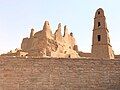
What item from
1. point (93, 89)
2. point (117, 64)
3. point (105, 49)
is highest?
point (105, 49)

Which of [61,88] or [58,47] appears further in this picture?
[58,47]

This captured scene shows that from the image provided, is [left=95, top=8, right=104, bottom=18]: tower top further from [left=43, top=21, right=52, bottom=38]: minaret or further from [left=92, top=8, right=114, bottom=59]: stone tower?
[left=43, top=21, right=52, bottom=38]: minaret

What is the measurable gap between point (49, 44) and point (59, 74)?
1973 centimetres

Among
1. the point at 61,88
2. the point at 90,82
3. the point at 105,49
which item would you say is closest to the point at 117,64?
the point at 90,82

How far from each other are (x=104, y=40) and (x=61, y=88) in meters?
15.3

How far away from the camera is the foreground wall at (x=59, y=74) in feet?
74.0

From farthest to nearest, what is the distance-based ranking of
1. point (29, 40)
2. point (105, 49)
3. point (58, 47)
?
point (29, 40)
point (58, 47)
point (105, 49)

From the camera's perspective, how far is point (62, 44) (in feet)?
149

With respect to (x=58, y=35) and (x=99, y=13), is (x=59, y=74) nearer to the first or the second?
(x=99, y=13)

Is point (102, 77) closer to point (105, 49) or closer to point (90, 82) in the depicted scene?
point (90, 82)

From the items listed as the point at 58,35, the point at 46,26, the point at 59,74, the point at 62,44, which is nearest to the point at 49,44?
the point at 62,44

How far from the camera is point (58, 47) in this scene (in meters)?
42.8

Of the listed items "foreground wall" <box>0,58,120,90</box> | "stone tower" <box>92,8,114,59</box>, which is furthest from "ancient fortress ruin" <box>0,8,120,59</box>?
"foreground wall" <box>0,58,120,90</box>

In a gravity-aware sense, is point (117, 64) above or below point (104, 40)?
below
